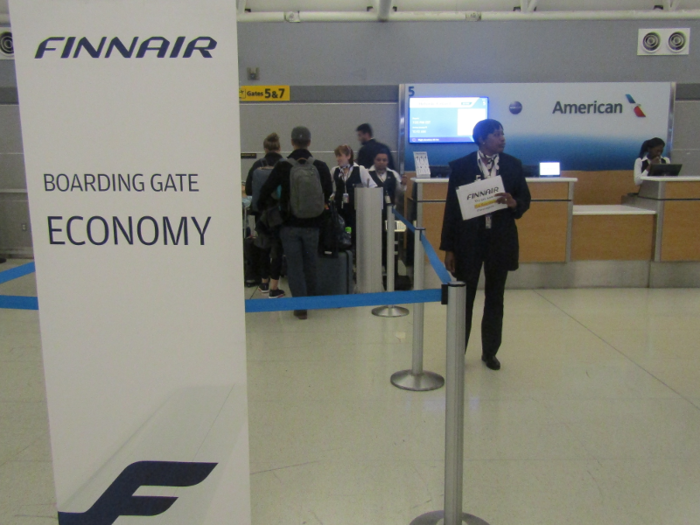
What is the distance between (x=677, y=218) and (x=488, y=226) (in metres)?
3.43

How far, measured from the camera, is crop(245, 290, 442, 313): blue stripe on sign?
184cm

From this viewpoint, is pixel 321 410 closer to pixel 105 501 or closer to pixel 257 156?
pixel 105 501

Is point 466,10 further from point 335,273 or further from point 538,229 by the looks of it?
point 335,273

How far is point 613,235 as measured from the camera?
5961 millimetres

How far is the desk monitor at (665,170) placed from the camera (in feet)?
20.3

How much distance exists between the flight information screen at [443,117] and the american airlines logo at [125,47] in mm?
6852

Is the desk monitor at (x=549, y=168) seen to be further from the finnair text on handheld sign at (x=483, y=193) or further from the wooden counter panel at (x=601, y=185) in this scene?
the finnair text on handheld sign at (x=483, y=193)

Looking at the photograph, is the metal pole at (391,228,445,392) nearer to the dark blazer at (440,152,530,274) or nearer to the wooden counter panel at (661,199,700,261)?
the dark blazer at (440,152,530,274)

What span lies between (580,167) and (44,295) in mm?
7979

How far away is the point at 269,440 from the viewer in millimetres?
2715

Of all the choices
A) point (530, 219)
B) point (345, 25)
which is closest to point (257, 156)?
point (345, 25)

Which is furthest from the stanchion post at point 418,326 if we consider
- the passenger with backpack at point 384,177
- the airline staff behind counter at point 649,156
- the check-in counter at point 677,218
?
the airline staff behind counter at point 649,156

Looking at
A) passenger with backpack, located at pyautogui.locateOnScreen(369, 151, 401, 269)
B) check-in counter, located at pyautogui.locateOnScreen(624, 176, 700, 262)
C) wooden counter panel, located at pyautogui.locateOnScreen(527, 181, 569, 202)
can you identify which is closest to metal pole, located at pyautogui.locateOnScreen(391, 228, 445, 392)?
passenger with backpack, located at pyautogui.locateOnScreen(369, 151, 401, 269)

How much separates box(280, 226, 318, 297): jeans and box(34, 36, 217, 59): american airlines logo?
3.28 metres
